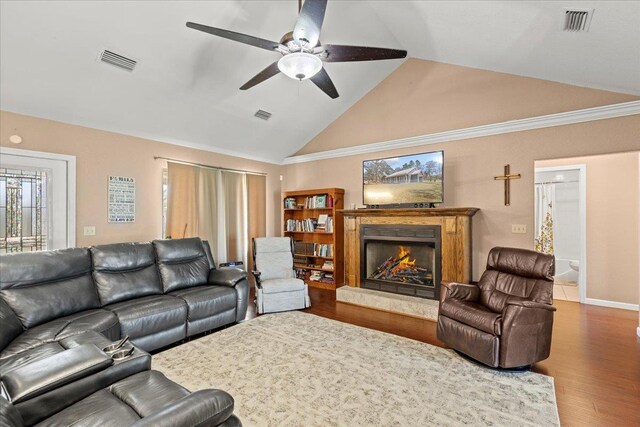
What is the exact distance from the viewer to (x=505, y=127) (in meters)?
4.12

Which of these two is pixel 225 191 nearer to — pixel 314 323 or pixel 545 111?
pixel 314 323

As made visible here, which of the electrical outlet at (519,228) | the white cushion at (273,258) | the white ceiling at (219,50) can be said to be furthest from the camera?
the white cushion at (273,258)

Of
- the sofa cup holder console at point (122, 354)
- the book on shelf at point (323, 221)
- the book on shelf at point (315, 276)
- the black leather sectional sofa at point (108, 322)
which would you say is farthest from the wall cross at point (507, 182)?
the sofa cup holder console at point (122, 354)

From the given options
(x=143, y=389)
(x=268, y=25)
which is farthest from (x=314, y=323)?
(x=268, y=25)

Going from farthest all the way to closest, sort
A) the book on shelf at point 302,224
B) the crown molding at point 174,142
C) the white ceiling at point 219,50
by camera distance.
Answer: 1. the book on shelf at point 302,224
2. the crown molding at point 174,142
3. the white ceiling at point 219,50

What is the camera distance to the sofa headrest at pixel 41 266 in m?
2.61

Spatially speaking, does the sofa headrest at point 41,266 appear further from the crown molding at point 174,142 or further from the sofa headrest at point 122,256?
the crown molding at point 174,142

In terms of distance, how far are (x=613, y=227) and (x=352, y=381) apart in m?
4.75

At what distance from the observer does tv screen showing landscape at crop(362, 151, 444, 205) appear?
435cm

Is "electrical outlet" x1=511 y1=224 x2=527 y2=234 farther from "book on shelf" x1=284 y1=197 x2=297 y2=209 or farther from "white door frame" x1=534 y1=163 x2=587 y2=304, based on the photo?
"book on shelf" x1=284 y1=197 x2=297 y2=209

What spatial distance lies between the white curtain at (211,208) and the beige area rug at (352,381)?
2.05 m

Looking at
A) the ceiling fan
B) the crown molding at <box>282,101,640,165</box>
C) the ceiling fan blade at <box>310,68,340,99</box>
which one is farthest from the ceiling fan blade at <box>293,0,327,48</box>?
the crown molding at <box>282,101,640,165</box>

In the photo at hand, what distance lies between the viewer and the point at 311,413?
2.10 metres

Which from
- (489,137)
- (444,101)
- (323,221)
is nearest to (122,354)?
(323,221)
